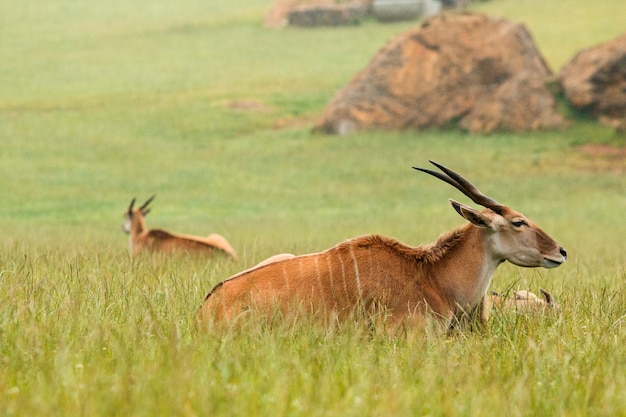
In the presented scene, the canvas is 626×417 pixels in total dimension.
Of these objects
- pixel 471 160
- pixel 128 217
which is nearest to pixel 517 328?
pixel 128 217

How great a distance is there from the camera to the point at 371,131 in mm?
33719

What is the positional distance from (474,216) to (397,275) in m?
0.67

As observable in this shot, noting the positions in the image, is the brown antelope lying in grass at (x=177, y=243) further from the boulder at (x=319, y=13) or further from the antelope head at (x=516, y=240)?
the boulder at (x=319, y=13)

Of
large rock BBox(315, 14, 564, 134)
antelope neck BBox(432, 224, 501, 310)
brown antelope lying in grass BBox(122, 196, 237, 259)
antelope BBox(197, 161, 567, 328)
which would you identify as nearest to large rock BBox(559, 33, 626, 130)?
large rock BBox(315, 14, 564, 134)

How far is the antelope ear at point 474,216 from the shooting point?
7.03m

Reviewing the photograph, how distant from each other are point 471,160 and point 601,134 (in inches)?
164

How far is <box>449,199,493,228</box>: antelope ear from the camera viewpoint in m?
7.03

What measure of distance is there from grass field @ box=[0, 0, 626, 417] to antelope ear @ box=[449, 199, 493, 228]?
612 mm

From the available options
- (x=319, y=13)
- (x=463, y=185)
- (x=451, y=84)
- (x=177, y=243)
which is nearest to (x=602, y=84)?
(x=451, y=84)

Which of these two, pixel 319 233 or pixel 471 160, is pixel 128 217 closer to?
pixel 319 233

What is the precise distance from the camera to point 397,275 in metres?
6.85

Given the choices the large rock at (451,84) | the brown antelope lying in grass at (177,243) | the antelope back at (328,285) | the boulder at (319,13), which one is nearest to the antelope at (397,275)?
the antelope back at (328,285)

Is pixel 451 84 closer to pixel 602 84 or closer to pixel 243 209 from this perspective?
pixel 602 84

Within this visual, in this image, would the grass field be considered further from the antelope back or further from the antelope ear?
the antelope ear
